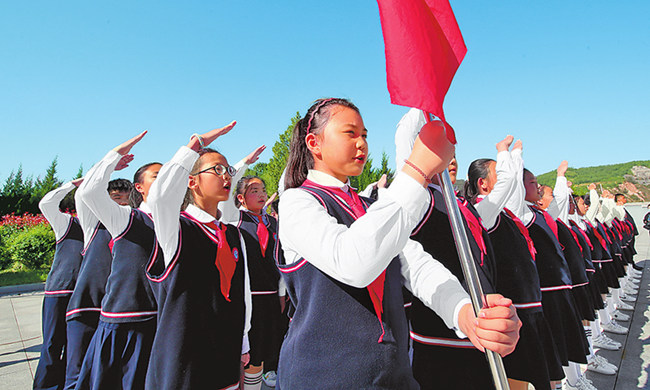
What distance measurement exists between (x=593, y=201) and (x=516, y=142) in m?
6.36

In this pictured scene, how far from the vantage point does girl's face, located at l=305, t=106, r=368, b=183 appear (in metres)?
1.45

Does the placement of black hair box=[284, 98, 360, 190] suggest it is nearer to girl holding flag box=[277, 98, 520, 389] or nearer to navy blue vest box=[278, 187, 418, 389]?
girl holding flag box=[277, 98, 520, 389]

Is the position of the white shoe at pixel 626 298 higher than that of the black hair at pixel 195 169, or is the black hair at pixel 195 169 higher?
the black hair at pixel 195 169

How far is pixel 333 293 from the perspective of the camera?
1.28 m

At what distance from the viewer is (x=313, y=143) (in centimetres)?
156

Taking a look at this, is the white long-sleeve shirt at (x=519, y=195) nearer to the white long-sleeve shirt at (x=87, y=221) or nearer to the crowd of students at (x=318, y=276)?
the crowd of students at (x=318, y=276)

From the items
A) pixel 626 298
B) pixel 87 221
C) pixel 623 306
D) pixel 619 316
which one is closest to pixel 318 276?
pixel 87 221

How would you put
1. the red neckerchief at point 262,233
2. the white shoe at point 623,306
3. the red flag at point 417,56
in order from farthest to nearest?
the white shoe at point 623,306 < the red neckerchief at point 262,233 < the red flag at point 417,56

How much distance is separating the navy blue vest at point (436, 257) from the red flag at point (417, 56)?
133 cm

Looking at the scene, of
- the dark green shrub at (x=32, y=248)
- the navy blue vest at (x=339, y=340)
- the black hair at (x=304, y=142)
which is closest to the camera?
the navy blue vest at (x=339, y=340)

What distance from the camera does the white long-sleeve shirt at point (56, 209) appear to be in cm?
395

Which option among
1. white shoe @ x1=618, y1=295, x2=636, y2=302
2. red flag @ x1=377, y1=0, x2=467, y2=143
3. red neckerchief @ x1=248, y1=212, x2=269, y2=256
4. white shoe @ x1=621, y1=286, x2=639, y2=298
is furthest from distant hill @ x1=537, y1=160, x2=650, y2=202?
red flag @ x1=377, y1=0, x2=467, y2=143

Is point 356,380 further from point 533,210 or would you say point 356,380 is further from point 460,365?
point 533,210

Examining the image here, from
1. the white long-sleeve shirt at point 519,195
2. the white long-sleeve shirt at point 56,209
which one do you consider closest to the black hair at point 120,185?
the white long-sleeve shirt at point 56,209
